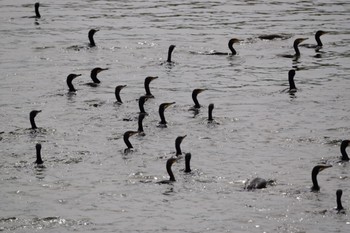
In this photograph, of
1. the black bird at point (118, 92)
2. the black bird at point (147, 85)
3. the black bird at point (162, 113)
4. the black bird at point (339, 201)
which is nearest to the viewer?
the black bird at point (339, 201)

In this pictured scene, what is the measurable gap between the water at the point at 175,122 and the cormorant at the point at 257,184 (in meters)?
0.28

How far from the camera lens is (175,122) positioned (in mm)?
36500

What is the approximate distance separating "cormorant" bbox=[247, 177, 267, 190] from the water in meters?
0.28

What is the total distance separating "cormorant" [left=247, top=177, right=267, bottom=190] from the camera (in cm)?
2969

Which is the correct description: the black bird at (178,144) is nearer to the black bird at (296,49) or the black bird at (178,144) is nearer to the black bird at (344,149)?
the black bird at (344,149)

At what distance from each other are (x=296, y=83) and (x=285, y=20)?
1291 centimetres

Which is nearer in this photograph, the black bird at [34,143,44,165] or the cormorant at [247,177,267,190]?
the cormorant at [247,177,267,190]

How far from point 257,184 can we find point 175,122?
7248 mm

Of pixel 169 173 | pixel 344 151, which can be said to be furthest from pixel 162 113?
pixel 344 151

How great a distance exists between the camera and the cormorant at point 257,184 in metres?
29.7

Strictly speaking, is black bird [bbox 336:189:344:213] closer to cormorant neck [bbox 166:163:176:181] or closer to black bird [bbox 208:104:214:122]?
cormorant neck [bbox 166:163:176:181]

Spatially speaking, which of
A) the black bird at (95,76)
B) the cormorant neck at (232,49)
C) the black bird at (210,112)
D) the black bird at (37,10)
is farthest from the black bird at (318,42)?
the black bird at (37,10)

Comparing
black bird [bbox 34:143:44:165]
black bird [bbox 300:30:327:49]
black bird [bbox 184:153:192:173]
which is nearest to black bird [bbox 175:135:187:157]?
black bird [bbox 184:153:192:173]

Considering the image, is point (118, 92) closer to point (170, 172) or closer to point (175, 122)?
point (175, 122)
